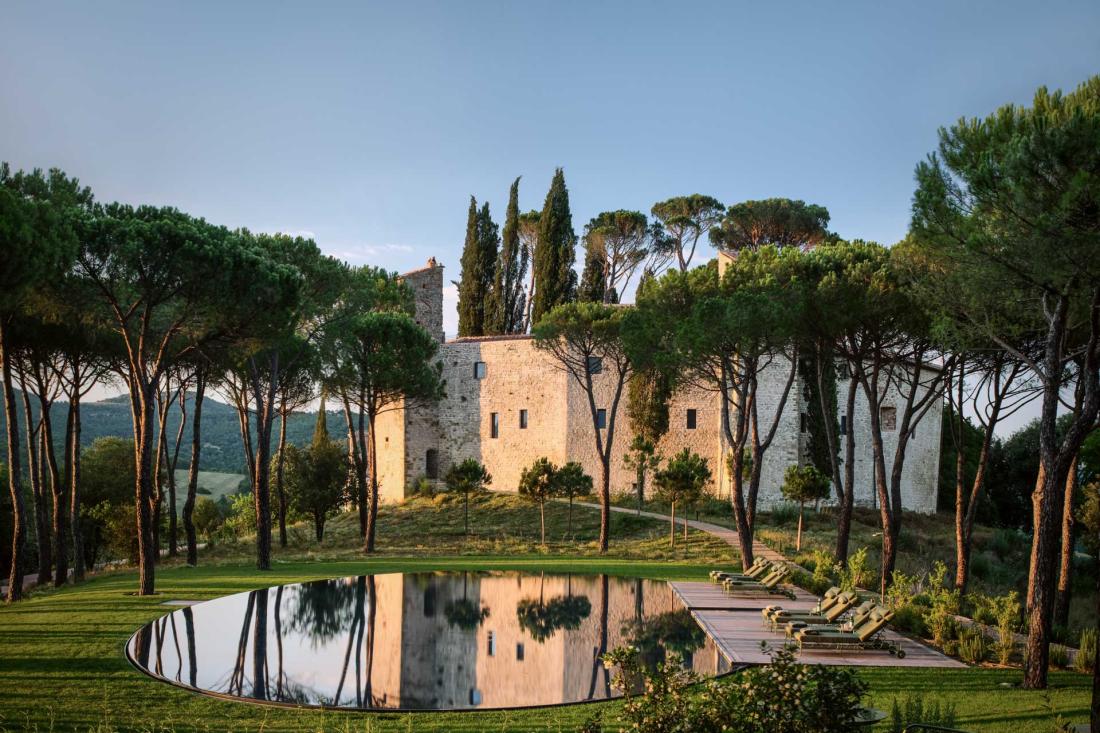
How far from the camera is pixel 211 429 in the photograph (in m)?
67.1

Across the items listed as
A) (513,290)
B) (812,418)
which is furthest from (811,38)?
(513,290)

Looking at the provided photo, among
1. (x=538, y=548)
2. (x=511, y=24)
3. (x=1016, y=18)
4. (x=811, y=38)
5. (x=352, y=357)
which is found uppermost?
(x=511, y=24)

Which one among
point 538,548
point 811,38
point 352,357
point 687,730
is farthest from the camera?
point 352,357

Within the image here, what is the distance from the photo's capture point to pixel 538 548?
2145 centimetres

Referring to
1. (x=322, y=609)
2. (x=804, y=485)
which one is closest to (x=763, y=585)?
(x=322, y=609)

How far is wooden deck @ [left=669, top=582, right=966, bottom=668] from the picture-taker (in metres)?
8.13

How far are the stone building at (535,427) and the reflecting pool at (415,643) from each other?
50.8 ft

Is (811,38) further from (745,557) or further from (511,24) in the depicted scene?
(745,557)

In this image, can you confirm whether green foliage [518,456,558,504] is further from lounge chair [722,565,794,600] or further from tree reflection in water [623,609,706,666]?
tree reflection in water [623,609,706,666]

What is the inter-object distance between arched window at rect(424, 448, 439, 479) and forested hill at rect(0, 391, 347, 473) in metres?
20.4

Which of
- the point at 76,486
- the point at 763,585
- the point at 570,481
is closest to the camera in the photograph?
the point at 763,585

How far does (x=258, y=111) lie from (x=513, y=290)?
2365cm

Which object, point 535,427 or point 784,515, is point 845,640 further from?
point 535,427

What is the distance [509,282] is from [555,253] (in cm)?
479
